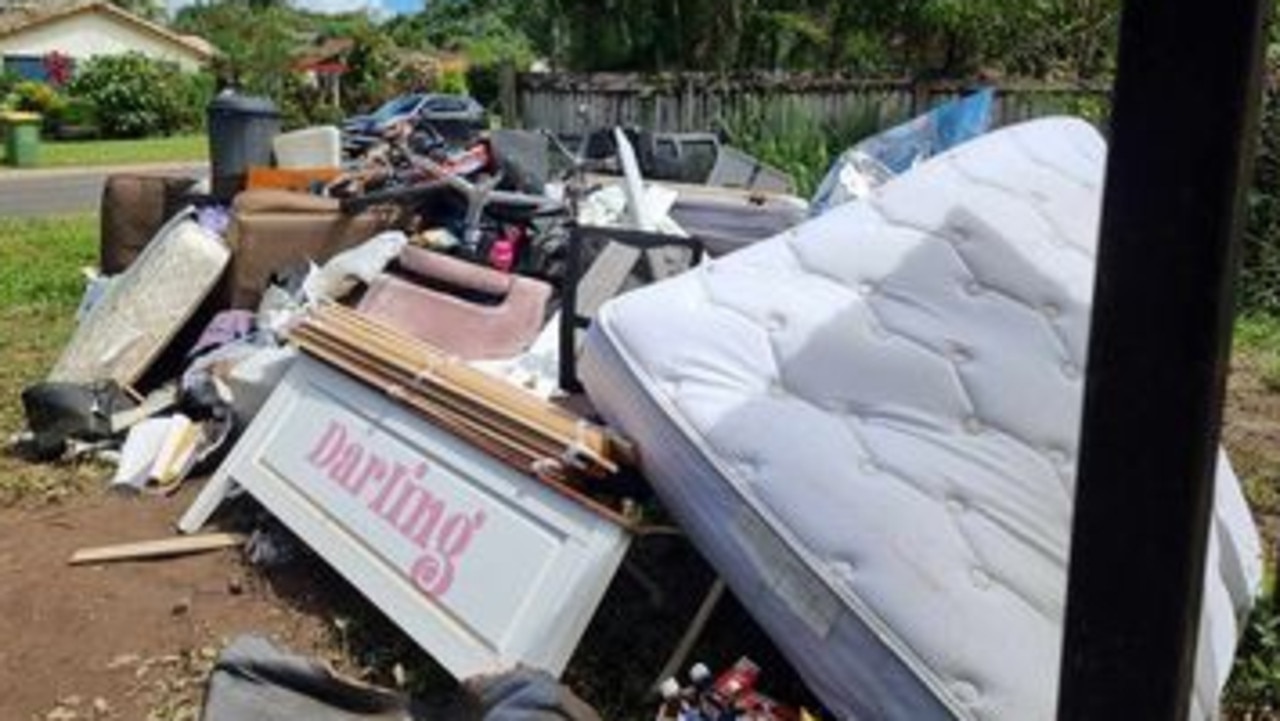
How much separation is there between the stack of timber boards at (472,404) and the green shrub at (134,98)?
30.3 meters

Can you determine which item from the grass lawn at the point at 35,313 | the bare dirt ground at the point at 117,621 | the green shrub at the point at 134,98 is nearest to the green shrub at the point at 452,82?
the green shrub at the point at 134,98

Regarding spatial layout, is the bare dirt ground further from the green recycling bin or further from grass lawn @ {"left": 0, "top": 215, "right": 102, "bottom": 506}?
the green recycling bin

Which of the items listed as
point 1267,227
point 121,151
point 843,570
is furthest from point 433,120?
point 121,151

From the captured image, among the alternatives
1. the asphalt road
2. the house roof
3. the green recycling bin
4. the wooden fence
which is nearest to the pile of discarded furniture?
the wooden fence

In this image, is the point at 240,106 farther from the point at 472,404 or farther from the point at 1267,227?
the point at 1267,227

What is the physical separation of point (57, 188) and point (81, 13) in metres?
28.0

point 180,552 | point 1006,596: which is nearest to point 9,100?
point 180,552

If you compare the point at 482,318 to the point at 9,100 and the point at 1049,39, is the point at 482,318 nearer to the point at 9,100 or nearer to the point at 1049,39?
the point at 1049,39

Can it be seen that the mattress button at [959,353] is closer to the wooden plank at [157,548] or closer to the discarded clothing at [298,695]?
the discarded clothing at [298,695]

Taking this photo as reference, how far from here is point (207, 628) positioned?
11.9ft

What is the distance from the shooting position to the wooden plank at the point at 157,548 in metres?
4.07

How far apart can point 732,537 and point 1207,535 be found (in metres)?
1.74

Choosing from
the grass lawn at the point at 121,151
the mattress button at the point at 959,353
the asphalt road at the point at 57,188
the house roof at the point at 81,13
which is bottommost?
the grass lawn at the point at 121,151

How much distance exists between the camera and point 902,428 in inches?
118
